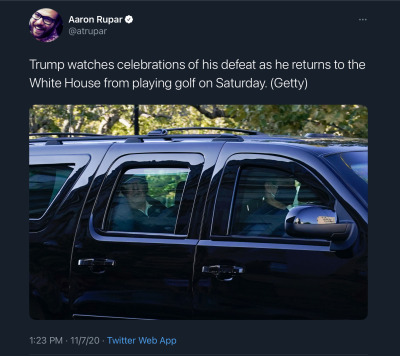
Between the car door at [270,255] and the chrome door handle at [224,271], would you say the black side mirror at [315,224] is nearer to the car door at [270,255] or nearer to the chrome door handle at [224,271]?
the car door at [270,255]

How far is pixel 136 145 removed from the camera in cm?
494

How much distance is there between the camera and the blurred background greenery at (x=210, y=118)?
7.72 m

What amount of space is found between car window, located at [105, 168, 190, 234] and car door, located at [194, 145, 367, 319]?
10.4 inches

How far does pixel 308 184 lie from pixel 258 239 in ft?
1.28

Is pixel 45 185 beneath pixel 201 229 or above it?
above

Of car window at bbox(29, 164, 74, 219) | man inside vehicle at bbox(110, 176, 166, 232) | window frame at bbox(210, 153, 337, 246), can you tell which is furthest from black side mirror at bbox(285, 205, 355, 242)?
car window at bbox(29, 164, 74, 219)

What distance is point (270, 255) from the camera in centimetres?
420

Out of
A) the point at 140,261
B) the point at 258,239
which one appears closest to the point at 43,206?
the point at 140,261

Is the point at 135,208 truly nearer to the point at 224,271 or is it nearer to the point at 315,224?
the point at 224,271

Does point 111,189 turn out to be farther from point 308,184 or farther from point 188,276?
point 308,184

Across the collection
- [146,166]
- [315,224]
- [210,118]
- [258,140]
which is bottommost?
[315,224]

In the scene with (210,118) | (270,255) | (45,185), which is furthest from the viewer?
(210,118)

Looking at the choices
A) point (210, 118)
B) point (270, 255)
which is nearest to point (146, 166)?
point (270, 255)

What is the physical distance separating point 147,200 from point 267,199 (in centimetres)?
77
